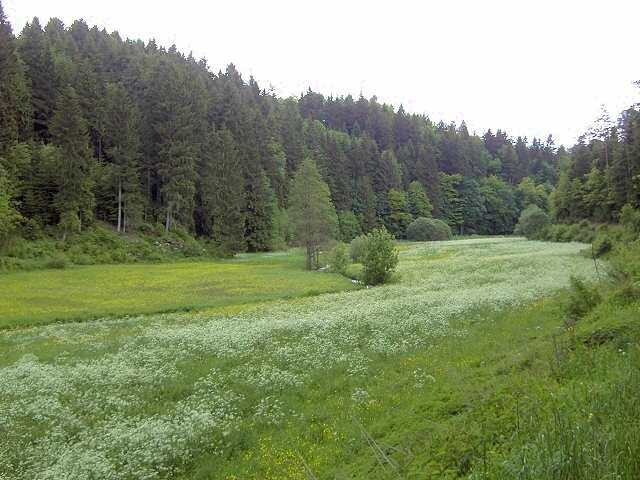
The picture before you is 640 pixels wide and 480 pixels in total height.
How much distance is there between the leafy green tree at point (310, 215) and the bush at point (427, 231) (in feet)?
176

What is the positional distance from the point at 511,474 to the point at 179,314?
26993 mm

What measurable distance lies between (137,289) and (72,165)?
3208cm

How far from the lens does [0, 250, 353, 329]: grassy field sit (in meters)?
29.8

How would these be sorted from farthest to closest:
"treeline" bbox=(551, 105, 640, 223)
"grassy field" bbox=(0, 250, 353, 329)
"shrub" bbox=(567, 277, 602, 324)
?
"treeline" bbox=(551, 105, 640, 223) < "grassy field" bbox=(0, 250, 353, 329) < "shrub" bbox=(567, 277, 602, 324)

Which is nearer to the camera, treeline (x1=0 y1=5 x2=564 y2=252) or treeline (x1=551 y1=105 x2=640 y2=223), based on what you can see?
treeline (x1=551 y1=105 x2=640 y2=223)

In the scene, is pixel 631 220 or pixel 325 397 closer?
pixel 325 397

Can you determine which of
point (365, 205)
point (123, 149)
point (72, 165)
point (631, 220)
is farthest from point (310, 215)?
point (365, 205)

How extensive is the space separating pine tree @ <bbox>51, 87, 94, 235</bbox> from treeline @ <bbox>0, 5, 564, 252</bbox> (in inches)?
7.6

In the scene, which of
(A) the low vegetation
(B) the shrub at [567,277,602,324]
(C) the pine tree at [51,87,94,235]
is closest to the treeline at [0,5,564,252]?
(C) the pine tree at [51,87,94,235]

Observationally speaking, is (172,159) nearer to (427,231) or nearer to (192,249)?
(192,249)

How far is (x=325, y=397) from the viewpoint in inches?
504

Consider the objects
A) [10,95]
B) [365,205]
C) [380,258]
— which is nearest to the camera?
[380,258]

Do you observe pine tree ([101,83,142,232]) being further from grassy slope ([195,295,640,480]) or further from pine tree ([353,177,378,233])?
pine tree ([353,177,378,233])

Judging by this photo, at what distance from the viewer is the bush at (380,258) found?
39.4 m
